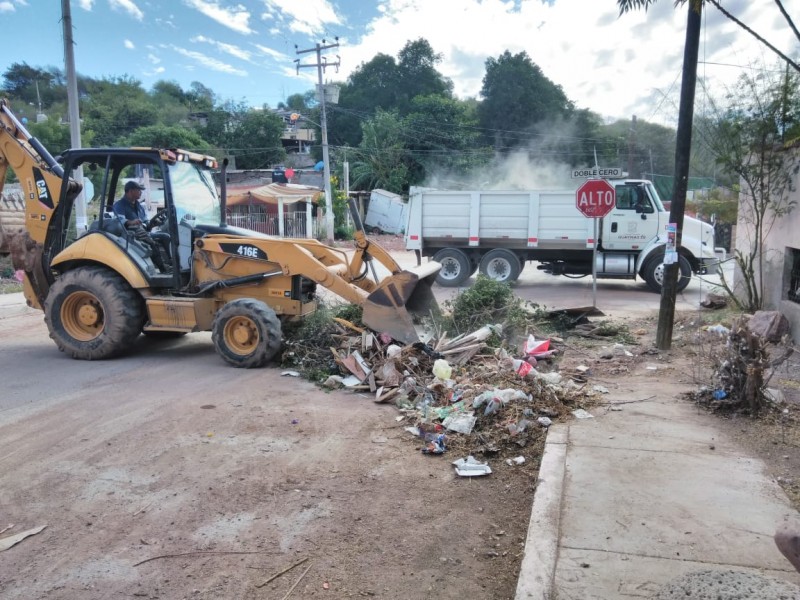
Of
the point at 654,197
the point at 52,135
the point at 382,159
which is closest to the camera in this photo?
the point at 654,197

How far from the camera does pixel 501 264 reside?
16.6m

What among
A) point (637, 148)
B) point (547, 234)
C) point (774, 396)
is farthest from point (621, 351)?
point (637, 148)

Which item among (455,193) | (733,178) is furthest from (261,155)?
(733,178)

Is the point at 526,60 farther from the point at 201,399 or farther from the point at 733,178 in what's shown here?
the point at 201,399

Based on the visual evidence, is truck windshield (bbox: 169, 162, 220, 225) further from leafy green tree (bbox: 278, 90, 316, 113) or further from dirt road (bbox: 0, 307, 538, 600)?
leafy green tree (bbox: 278, 90, 316, 113)

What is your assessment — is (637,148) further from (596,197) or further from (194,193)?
(194,193)

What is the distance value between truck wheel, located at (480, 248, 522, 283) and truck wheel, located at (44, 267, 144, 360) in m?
10.3

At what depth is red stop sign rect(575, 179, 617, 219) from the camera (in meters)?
11.4

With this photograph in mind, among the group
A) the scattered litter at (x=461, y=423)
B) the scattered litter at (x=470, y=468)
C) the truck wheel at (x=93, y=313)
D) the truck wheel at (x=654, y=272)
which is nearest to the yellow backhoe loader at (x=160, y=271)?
the truck wheel at (x=93, y=313)

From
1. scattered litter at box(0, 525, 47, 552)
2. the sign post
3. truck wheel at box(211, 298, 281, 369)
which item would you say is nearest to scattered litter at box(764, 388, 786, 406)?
truck wheel at box(211, 298, 281, 369)

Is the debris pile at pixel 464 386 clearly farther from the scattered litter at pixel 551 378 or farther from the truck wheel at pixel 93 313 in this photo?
the truck wheel at pixel 93 313

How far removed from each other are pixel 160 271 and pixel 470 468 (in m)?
5.53

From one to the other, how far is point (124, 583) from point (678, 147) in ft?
26.1

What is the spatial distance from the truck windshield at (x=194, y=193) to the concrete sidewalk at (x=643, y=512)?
18.7 ft
